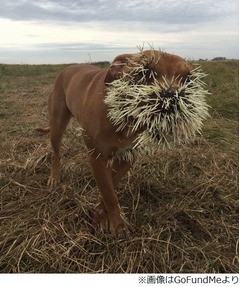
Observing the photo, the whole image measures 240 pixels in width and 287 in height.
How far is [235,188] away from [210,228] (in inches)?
34.9

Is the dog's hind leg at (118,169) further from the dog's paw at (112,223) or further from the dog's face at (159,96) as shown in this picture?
the dog's face at (159,96)

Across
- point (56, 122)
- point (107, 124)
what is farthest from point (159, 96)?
point (56, 122)

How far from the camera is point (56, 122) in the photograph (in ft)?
14.8

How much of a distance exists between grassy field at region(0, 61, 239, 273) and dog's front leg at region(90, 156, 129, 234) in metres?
0.11

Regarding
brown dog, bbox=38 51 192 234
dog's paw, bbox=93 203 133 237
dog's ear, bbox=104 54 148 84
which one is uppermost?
dog's ear, bbox=104 54 148 84

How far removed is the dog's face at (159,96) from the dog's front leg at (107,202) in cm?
Result: 66

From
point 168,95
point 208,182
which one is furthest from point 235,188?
point 168,95

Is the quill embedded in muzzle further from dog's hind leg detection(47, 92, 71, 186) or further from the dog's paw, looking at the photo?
dog's hind leg detection(47, 92, 71, 186)

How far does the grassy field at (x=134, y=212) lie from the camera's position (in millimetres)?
3078

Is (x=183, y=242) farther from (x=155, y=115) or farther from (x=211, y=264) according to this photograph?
(x=155, y=115)

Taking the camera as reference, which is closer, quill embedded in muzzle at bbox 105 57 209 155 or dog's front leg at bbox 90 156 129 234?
quill embedded in muzzle at bbox 105 57 209 155

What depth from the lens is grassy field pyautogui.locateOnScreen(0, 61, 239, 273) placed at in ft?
10.1

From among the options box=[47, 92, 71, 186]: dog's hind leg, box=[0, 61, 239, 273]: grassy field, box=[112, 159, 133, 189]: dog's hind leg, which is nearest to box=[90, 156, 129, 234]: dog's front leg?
box=[0, 61, 239, 273]: grassy field

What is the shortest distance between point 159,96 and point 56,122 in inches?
96.4
